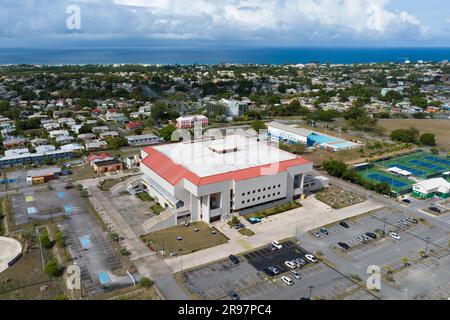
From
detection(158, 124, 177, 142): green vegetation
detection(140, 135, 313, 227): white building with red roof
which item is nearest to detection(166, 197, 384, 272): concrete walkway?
detection(140, 135, 313, 227): white building with red roof

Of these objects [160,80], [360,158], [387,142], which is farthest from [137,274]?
[160,80]

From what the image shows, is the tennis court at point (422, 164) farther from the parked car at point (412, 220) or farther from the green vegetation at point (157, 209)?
the green vegetation at point (157, 209)

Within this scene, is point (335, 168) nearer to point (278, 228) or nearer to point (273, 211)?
point (273, 211)

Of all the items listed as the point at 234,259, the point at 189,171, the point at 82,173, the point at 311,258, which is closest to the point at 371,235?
the point at 311,258

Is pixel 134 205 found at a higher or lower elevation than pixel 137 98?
lower

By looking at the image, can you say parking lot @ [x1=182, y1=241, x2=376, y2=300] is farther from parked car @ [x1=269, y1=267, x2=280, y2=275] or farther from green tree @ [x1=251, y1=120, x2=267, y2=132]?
green tree @ [x1=251, y1=120, x2=267, y2=132]

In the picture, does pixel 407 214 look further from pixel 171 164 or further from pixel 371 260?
pixel 171 164
